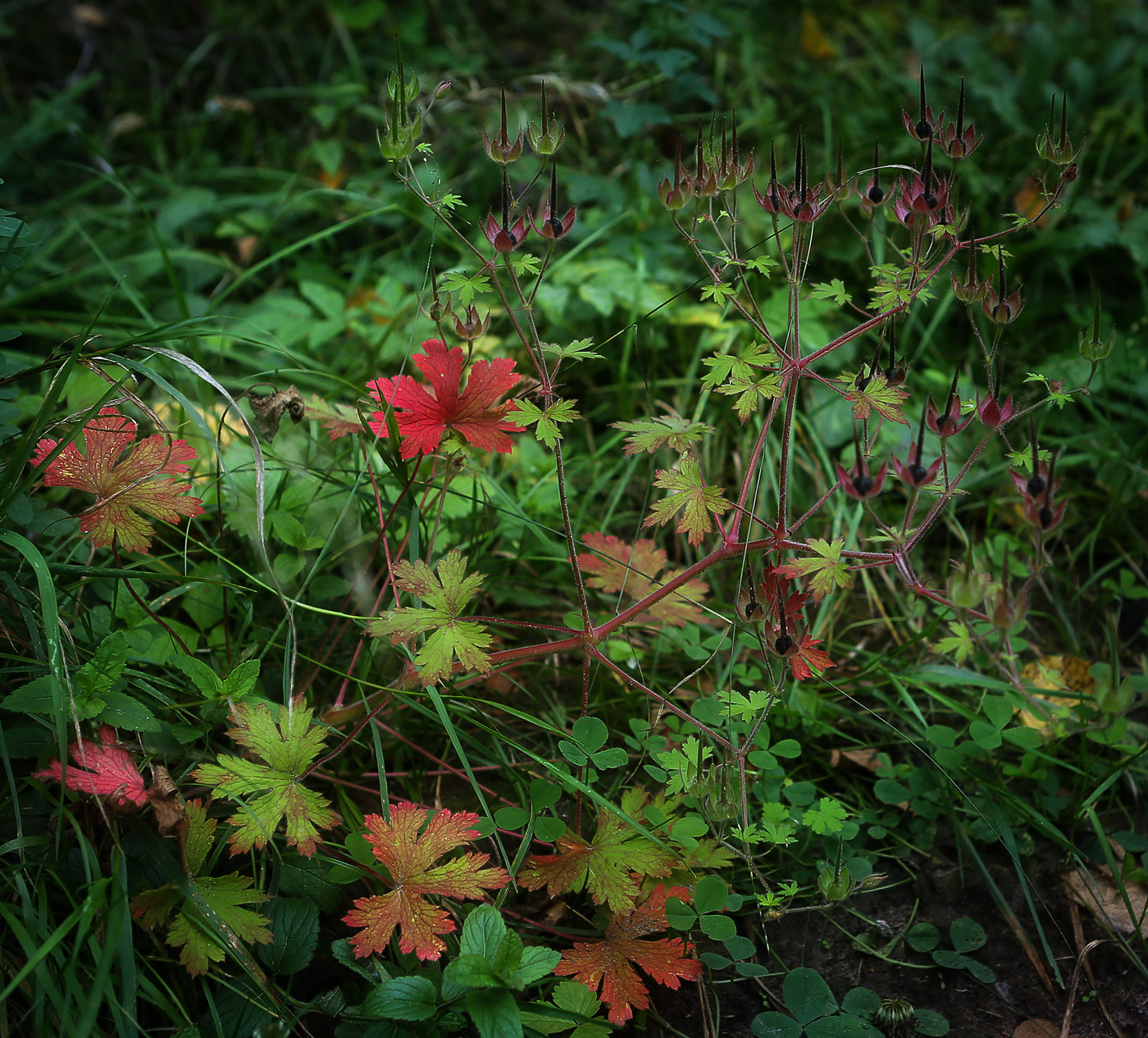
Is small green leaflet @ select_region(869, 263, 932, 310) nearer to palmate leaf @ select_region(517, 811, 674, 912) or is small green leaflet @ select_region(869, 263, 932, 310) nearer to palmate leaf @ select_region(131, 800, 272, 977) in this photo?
palmate leaf @ select_region(517, 811, 674, 912)

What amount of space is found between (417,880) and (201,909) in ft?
0.95

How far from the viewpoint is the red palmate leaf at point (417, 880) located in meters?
1.17

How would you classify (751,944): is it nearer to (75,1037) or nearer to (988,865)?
(988,865)

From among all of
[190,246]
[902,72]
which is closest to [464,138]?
[190,246]

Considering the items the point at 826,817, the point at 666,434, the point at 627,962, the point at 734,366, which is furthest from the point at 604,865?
the point at 734,366

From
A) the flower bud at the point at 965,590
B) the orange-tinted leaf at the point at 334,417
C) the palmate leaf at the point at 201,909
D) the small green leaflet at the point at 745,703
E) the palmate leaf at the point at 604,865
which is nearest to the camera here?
the flower bud at the point at 965,590

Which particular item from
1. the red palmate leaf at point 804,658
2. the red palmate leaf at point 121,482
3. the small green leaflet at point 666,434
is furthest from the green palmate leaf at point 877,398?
the red palmate leaf at point 121,482

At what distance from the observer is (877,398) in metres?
1.24

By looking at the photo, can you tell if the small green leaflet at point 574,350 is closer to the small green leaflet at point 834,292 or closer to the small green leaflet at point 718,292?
the small green leaflet at point 718,292

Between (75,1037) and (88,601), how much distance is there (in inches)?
31.2

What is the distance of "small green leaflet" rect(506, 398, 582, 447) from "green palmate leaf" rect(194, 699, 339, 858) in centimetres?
53

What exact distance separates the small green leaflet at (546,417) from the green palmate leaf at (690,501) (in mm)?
168

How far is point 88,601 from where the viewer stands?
158 centimetres

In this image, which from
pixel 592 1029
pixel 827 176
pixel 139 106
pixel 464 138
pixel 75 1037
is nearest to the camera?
pixel 75 1037
